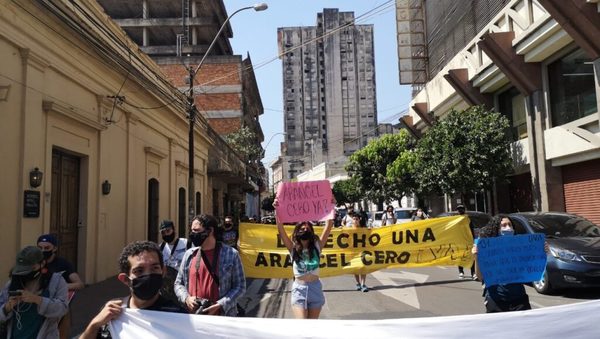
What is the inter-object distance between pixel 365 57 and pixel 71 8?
127 metres

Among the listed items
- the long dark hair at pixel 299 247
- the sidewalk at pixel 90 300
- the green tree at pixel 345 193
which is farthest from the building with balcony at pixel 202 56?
the long dark hair at pixel 299 247

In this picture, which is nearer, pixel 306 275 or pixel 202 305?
pixel 202 305

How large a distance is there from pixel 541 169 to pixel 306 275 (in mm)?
17802

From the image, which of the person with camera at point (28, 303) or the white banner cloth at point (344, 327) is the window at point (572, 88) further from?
the person with camera at point (28, 303)

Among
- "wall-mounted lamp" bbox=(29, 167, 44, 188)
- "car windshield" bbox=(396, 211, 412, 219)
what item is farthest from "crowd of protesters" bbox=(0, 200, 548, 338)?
"car windshield" bbox=(396, 211, 412, 219)

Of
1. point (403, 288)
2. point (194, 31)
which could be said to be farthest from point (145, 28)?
point (403, 288)

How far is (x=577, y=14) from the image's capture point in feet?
52.5

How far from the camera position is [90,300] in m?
10.6

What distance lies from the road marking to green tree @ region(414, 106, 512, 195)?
889 centimetres

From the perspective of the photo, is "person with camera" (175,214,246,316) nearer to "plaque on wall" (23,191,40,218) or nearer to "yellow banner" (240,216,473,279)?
"yellow banner" (240,216,473,279)

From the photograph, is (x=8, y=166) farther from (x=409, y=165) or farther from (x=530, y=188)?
(x=409, y=165)

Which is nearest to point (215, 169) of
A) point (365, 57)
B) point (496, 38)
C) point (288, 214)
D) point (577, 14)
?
point (496, 38)

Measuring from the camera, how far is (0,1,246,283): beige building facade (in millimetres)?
9602

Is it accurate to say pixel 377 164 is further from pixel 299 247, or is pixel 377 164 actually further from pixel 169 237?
pixel 299 247
